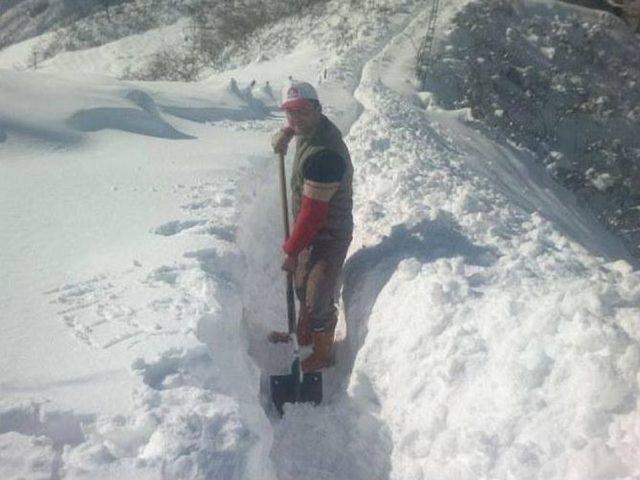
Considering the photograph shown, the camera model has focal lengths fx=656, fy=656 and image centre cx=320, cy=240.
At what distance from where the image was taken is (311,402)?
4.78 m

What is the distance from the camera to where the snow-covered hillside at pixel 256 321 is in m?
3.16

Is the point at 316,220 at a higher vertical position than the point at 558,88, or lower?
Answer: higher

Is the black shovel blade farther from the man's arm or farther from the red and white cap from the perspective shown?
the red and white cap

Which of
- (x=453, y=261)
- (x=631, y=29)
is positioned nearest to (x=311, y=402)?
(x=453, y=261)

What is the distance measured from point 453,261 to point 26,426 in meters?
3.07

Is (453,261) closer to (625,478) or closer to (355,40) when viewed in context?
(625,478)

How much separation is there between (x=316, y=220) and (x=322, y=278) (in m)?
0.53

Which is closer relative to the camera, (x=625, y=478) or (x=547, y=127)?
(x=625, y=478)

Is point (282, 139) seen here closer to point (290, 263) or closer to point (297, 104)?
point (297, 104)

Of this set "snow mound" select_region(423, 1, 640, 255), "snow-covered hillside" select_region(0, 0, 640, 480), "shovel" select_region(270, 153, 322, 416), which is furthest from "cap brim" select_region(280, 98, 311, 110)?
"snow mound" select_region(423, 1, 640, 255)

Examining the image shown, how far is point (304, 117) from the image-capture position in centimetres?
502

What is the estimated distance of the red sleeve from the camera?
4.86 meters

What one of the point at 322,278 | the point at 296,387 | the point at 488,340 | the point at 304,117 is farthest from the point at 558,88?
the point at 488,340

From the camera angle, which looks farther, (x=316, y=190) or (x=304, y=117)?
(x=304, y=117)
